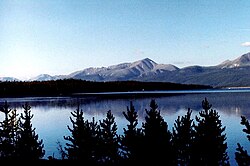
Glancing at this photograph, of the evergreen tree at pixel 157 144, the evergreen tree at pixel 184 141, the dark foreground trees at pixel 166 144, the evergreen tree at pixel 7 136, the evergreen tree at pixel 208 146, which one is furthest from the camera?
the evergreen tree at pixel 7 136

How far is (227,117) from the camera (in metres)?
71.1

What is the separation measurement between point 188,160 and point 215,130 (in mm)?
3546

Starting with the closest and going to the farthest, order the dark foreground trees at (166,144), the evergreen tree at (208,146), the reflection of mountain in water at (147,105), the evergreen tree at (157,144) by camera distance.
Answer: the evergreen tree at (157,144), the dark foreground trees at (166,144), the evergreen tree at (208,146), the reflection of mountain in water at (147,105)

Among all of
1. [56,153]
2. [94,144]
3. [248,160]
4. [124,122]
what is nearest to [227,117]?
[124,122]

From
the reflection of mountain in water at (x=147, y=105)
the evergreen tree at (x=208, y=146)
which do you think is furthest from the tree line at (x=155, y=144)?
the reflection of mountain in water at (x=147, y=105)

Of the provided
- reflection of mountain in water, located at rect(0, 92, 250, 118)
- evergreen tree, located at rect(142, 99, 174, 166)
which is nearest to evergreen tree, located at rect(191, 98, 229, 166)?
evergreen tree, located at rect(142, 99, 174, 166)

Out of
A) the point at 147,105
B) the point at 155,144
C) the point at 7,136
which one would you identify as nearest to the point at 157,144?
the point at 155,144

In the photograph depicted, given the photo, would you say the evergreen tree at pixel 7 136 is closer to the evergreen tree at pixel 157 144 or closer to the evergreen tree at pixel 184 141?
the evergreen tree at pixel 157 144

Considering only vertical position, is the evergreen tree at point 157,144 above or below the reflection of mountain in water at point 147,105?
above

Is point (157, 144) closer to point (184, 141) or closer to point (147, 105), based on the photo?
point (184, 141)

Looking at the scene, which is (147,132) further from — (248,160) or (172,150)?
(248,160)

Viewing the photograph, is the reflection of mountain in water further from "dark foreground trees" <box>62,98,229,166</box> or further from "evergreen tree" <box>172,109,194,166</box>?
"dark foreground trees" <box>62,98,229,166</box>

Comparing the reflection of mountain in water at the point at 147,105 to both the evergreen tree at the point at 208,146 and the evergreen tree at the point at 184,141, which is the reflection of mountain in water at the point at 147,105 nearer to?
the evergreen tree at the point at 184,141

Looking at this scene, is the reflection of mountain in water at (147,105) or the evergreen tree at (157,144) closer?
the evergreen tree at (157,144)
